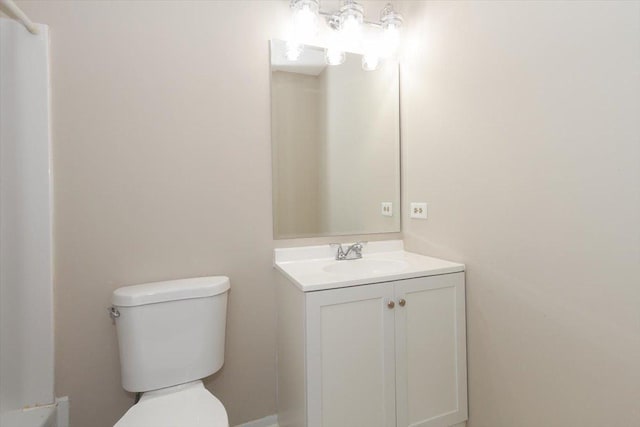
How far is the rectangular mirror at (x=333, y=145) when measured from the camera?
1603 mm

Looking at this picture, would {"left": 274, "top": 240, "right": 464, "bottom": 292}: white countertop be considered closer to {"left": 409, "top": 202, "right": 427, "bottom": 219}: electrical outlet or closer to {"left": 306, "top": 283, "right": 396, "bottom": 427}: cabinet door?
{"left": 306, "top": 283, "right": 396, "bottom": 427}: cabinet door

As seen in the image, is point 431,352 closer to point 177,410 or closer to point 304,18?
point 177,410

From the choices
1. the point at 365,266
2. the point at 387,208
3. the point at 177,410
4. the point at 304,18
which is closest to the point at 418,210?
the point at 387,208

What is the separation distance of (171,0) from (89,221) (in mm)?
1052

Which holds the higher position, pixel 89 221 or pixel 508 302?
pixel 89 221

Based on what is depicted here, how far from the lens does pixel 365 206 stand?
1.80 metres

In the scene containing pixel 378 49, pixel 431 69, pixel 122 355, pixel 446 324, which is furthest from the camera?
pixel 378 49

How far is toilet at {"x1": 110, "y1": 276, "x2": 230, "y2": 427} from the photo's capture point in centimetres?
117

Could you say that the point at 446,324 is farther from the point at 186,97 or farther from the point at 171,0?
the point at 171,0

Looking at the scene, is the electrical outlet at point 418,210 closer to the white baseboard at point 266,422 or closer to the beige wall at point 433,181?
the beige wall at point 433,181

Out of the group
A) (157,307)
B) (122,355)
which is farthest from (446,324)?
(122,355)

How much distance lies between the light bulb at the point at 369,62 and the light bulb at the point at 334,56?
0.50 feet

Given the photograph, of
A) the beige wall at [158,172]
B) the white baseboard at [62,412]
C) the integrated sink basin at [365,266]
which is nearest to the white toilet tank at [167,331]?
the beige wall at [158,172]

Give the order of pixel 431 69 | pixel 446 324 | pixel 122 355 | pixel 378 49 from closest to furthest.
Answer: pixel 122 355
pixel 446 324
pixel 431 69
pixel 378 49
